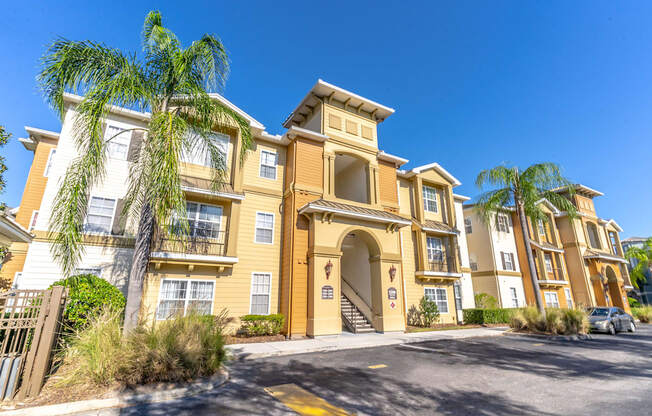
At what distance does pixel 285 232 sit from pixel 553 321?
14814mm

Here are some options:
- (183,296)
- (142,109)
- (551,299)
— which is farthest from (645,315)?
(142,109)

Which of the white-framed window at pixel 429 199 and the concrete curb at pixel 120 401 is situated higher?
→ the white-framed window at pixel 429 199

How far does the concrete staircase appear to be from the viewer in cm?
1566

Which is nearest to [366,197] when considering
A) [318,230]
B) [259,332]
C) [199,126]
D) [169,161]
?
[318,230]

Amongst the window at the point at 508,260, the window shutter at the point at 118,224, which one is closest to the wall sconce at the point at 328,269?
the window shutter at the point at 118,224

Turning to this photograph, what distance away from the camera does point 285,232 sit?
1567cm

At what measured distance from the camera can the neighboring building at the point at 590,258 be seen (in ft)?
95.0

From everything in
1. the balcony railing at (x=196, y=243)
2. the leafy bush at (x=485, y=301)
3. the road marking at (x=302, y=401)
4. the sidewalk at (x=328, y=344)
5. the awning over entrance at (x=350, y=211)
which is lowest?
the road marking at (x=302, y=401)

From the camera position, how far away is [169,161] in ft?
26.7

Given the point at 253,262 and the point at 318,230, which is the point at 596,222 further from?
the point at 253,262

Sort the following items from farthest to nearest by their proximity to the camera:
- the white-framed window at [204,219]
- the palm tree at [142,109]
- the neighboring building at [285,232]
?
the white-framed window at [204,219] → the neighboring building at [285,232] → the palm tree at [142,109]

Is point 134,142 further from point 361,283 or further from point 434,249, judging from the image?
point 434,249

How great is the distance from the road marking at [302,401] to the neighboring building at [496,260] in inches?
848

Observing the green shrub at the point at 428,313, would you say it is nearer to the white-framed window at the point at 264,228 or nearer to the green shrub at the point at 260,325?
the green shrub at the point at 260,325
